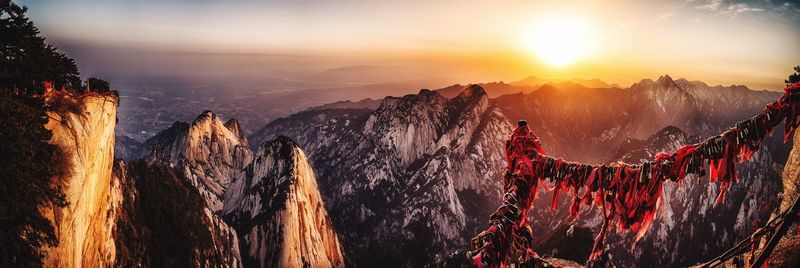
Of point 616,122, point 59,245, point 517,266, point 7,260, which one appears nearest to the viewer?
point 517,266

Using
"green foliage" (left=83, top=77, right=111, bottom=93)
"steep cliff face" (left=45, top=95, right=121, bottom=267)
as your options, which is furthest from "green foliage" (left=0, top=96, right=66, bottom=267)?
"green foliage" (left=83, top=77, right=111, bottom=93)

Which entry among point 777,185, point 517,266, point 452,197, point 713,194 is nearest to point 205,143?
point 452,197

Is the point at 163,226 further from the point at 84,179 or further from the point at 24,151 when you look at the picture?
the point at 24,151

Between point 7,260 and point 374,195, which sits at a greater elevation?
point 7,260

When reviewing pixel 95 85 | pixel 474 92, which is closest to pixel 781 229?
pixel 95 85

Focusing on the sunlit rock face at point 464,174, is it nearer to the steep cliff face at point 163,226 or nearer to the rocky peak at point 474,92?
the rocky peak at point 474,92

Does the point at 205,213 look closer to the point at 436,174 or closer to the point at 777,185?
the point at 436,174

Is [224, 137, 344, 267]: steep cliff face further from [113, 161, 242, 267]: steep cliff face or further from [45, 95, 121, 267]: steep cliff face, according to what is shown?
[45, 95, 121, 267]: steep cliff face

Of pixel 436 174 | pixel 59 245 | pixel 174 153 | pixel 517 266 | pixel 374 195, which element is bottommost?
pixel 374 195

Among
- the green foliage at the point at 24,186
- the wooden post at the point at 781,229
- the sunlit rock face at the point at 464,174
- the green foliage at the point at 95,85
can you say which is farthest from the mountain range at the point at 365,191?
the wooden post at the point at 781,229
